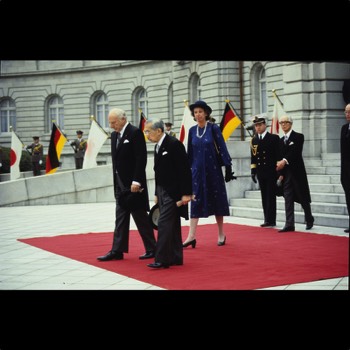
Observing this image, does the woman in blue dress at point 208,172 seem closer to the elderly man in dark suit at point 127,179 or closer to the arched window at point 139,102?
the elderly man in dark suit at point 127,179

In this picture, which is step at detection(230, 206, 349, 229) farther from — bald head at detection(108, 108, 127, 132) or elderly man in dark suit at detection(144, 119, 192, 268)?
bald head at detection(108, 108, 127, 132)

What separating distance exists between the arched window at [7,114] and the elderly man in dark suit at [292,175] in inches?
1432

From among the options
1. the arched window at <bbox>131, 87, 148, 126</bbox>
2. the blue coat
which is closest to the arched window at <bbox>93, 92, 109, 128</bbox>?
the arched window at <bbox>131, 87, 148, 126</bbox>

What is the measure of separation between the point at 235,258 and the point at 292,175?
120 inches

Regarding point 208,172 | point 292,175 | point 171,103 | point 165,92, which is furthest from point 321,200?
point 165,92

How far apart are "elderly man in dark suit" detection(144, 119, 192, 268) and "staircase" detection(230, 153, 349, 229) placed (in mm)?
3956

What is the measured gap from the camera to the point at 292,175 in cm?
1165

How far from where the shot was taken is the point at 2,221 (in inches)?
599

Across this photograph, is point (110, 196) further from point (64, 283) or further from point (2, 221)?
point (64, 283)

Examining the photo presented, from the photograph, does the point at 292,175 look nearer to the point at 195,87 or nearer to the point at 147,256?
the point at 147,256

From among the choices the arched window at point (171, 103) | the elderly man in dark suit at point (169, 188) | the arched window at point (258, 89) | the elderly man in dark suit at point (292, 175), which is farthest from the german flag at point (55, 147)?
the arched window at point (171, 103)

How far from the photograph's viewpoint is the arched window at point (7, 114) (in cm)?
4597
